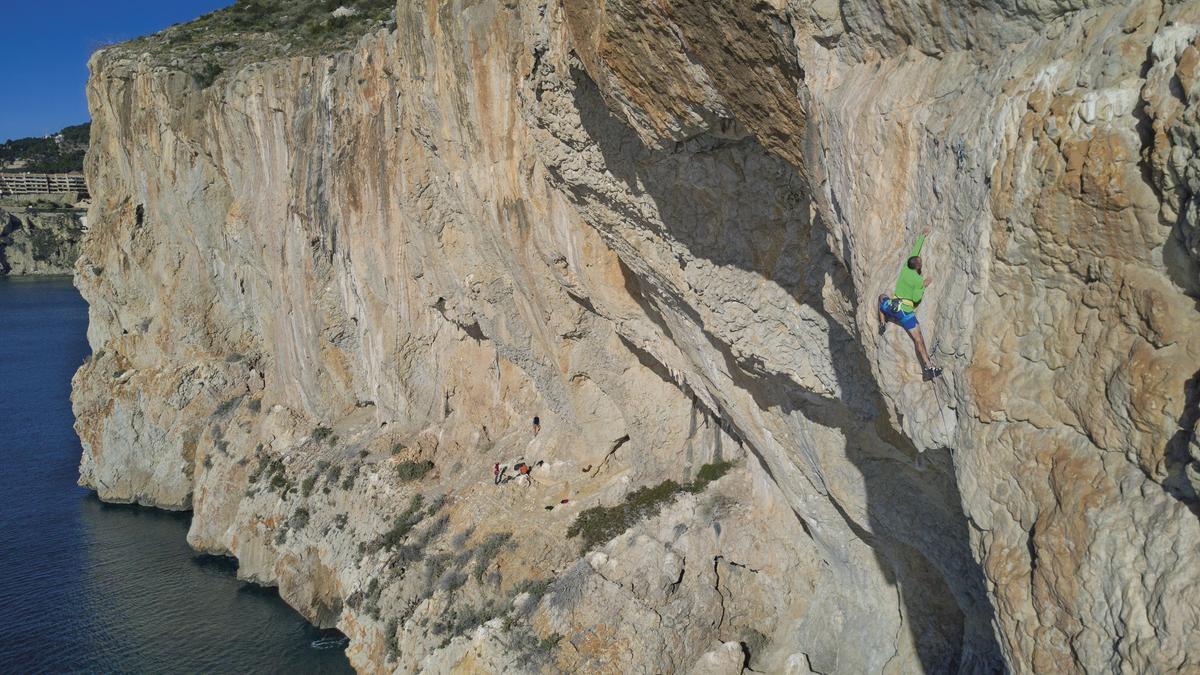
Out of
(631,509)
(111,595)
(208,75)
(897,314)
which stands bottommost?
(111,595)

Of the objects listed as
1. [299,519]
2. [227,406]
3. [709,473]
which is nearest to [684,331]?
[709,473]

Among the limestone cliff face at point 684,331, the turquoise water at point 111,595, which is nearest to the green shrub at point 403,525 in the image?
the limestone cliff face at point 684,331

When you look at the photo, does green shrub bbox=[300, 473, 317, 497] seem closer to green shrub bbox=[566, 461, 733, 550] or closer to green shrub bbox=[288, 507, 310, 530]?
green shrub bbox=[288, 507, 310, 530]

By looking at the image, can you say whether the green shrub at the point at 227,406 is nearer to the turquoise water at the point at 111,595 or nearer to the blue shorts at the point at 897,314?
the turquoise water at the point at 111,595

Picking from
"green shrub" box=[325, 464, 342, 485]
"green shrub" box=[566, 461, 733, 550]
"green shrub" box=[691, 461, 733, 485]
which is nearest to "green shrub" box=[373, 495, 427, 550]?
"green shrub" box=[325, 464, 342, 485]

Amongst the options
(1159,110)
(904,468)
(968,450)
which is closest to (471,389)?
(904,468)

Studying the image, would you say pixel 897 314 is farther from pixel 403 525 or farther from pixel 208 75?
pixel 208 75
